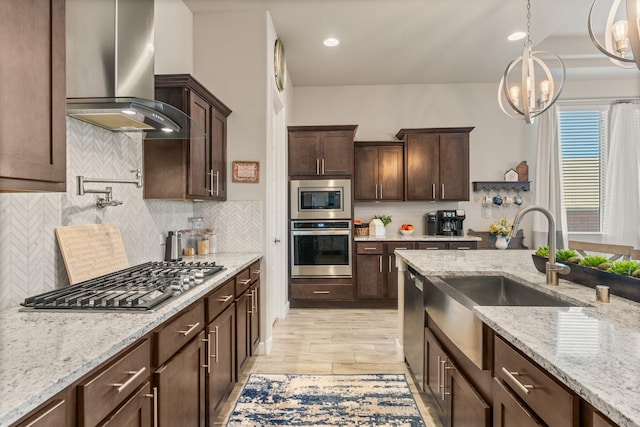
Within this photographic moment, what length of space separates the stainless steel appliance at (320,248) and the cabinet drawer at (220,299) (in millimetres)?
2234

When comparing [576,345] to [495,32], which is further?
[495,32]

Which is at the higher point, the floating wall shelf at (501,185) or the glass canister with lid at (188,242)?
the floating wall shelf at (501,185)

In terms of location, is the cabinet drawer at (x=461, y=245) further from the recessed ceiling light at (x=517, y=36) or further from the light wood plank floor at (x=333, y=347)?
the recessed ceiling light at (x=517, y=36)

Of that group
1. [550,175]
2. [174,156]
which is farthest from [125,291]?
[550,175]

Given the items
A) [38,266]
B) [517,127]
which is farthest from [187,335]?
[517,127]

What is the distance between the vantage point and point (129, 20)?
1.95 meters

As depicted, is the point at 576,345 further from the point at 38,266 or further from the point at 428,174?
the point at 428,174

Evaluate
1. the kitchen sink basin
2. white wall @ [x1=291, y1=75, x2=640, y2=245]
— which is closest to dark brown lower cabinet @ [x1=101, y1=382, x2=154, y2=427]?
the kitchen sink basin

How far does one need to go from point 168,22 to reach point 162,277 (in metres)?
2.16

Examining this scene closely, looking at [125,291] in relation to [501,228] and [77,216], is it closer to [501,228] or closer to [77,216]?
[77,216]

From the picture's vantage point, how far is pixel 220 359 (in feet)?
6.76

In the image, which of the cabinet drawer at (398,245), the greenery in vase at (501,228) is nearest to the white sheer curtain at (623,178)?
the greenery in vase at (501,228)

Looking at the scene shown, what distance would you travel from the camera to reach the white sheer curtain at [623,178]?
4906mm

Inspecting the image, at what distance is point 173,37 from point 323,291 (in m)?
3.18
